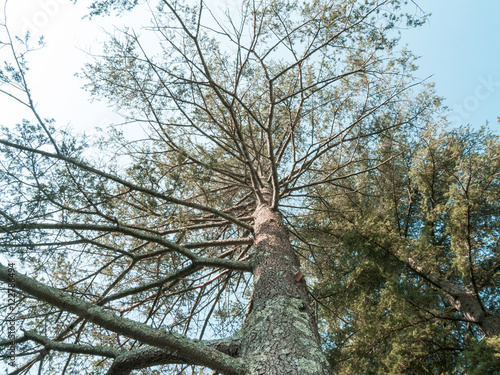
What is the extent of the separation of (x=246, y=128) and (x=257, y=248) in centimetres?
334

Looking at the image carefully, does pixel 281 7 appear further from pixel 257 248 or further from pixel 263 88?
pixel 257 248

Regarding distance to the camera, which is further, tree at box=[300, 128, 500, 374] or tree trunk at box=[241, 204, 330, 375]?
tree at box=[300, 128, 500, 374]

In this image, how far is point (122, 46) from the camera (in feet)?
15.1

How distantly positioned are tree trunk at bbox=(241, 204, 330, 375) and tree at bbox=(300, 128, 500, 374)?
1.79 metres

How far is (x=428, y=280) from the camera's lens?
429cm

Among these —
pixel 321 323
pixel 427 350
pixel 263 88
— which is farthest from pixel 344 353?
pixel 263 88

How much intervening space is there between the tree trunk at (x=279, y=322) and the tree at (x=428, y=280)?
1790 mm

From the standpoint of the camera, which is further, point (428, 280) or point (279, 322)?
point (428, 280)

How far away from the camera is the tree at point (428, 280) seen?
13.2 ft

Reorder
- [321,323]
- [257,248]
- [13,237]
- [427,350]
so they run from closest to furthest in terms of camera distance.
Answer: [13,237], [257,248], [427,350], [321,323]

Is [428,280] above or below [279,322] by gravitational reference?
above

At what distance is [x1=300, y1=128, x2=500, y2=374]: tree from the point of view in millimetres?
4012

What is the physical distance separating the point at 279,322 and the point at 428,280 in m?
2.83

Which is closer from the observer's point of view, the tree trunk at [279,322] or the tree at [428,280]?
the tree trunk at [279,322]
